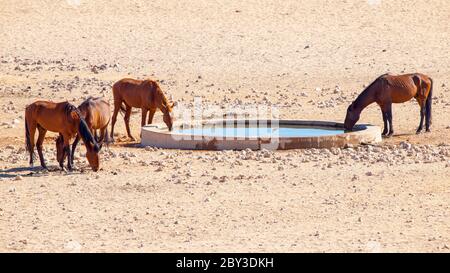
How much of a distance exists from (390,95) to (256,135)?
8.92 ft

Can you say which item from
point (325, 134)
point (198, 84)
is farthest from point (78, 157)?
point (198, 84)

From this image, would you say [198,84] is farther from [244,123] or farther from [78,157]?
[78,157]

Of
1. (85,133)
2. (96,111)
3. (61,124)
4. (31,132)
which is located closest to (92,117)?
(96,111)

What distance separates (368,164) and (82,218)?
16.4ft

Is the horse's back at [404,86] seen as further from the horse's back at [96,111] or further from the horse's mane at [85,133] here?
the horse's mane at [85,133]

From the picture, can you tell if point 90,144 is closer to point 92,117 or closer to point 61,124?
point 61,124

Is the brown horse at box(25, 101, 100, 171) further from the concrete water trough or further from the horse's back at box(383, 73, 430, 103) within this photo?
the horse's back at box(383, 73, 430, 103)

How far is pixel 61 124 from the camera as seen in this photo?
62.4ft

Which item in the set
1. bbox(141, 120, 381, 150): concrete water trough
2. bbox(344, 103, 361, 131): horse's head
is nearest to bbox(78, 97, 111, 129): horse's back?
bbox(141, 120, 381, 150): concrete water trough

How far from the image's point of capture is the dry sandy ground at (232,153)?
1512 centimetres

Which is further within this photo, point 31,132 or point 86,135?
point 31,132

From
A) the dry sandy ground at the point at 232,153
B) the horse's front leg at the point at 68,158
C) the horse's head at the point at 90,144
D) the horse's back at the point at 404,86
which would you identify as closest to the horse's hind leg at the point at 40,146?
the dry sandy ground at the point at 232,153

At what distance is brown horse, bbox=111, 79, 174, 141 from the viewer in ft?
73.5

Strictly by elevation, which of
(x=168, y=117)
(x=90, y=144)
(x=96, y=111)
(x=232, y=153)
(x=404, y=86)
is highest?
(x=404, y=86)
